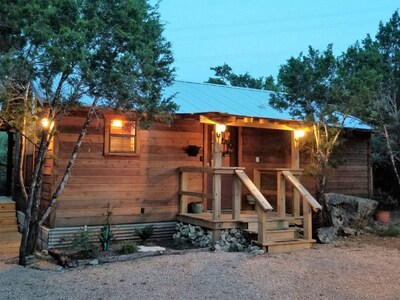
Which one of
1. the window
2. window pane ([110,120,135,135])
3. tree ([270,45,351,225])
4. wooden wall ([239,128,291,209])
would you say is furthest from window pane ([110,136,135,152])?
tree ([270,45,351,225])

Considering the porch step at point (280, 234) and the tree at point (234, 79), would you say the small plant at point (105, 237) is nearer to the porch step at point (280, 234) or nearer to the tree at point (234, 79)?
the porch step at point (280, 234)

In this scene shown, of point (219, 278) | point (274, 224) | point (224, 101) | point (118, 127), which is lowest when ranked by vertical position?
point (219, 278)

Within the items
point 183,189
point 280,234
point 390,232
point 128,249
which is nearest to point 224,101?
point 183,189

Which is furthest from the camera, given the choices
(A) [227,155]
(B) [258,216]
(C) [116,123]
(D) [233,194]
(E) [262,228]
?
(A) [227,155]

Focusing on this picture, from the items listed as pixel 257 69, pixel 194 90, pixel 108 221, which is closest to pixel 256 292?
pixel 108 221

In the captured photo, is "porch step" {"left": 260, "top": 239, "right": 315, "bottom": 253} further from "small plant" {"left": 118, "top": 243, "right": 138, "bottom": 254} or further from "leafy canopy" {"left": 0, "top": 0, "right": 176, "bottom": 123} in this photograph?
"leafy canopy" {"left": 0, "top": 0, "right": 176, "bottom": 123}

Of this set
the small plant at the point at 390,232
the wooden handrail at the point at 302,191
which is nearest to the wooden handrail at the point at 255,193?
the wooden handrail at the point at 302,191

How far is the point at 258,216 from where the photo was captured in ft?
25.5

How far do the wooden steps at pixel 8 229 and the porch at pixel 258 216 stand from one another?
339 cm

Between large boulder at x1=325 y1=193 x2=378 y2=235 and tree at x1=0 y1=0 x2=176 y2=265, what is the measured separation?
4.70 metres

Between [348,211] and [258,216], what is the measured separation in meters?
3.05

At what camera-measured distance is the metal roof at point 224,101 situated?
32.3 feet

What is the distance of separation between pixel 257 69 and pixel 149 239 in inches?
4920

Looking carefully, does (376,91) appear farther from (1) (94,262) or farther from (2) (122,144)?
(1) (94,262)
